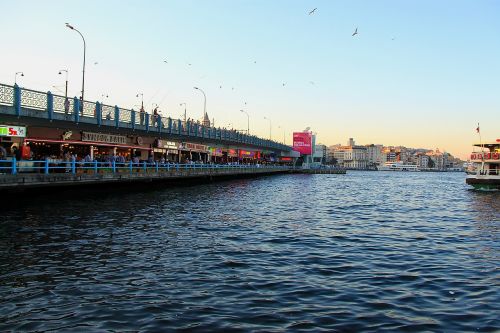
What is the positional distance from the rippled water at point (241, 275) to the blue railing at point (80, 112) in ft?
37.0

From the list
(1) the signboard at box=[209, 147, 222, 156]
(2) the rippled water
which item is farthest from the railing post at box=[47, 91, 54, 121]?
(1) the signboard at box=[209, 147, 222, 156]

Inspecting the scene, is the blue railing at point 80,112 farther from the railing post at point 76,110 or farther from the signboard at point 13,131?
the signboard at point 13,131

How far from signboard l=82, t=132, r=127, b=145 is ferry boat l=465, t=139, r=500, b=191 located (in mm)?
40995

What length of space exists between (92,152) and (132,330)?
3740 cm

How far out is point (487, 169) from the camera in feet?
176

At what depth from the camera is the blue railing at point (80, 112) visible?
2869cm

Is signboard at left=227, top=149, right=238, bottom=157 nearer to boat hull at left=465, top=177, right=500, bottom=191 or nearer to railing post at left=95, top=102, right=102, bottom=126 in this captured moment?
boat hull at left=465, top=177, right=500, bottom=191

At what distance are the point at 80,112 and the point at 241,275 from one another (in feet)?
95.6

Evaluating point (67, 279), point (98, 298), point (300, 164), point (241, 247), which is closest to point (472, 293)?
point (241, 247)

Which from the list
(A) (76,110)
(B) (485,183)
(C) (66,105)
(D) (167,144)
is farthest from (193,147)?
(B) (485,183)

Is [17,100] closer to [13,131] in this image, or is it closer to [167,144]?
[13,131]

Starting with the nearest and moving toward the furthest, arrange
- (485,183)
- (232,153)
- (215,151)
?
(485,183) → (215,151) → (232,153)

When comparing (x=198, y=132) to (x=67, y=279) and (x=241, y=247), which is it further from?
(x=67, y=279)

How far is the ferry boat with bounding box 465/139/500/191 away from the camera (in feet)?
169
